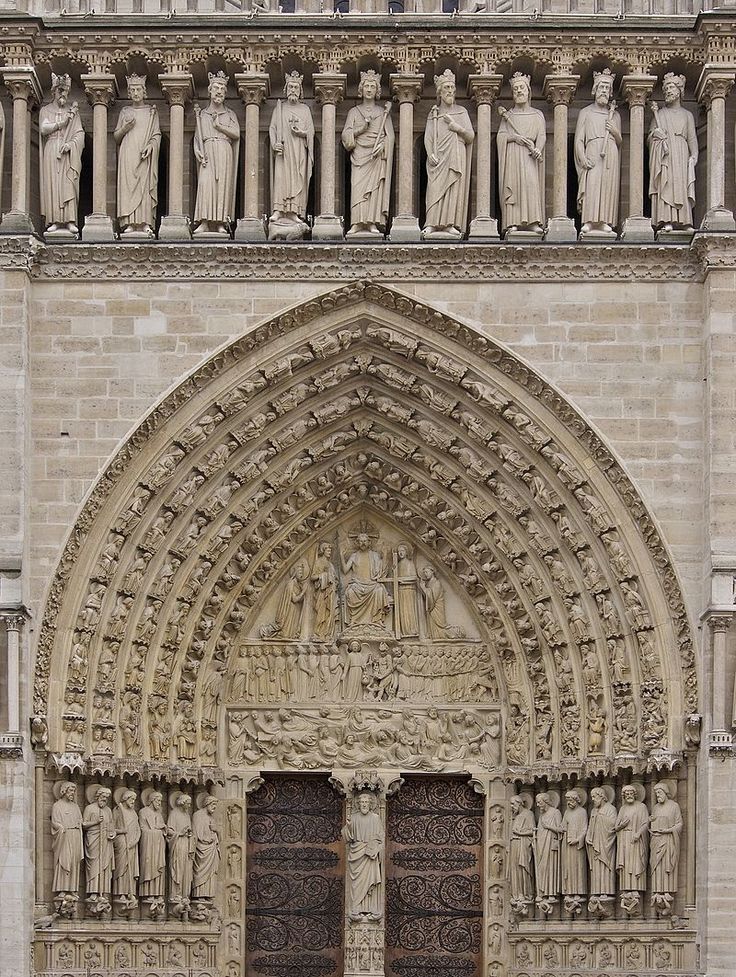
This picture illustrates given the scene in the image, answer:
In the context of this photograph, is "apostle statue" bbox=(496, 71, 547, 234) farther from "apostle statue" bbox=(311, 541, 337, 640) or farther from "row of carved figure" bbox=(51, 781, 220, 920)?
"row of carved figure" bbox=(51, 781, 220, 920)

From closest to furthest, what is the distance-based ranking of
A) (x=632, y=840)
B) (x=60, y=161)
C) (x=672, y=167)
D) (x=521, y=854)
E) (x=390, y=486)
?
1. (x=632, y=840)
2. (x=672, y=167)
3. (x=60, y=161)
4. (x=521, y=854)
5. (x=390, y=486)

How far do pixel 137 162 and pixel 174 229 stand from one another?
575mm

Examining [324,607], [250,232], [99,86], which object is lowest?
[324,607]

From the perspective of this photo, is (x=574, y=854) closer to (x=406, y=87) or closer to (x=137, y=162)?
(x=406, y=87)

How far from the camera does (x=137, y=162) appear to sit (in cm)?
1939

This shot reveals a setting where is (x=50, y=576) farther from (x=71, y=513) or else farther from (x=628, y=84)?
(x=628, y=84)

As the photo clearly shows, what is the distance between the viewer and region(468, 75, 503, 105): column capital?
19.4 m

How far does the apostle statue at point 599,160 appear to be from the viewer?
19.3 meters

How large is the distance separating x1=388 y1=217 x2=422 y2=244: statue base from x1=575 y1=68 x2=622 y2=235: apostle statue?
122 cm

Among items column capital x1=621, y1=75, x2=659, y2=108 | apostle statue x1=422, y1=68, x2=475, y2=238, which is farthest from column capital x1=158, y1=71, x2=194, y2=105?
column capital x1=621, y1=75, x2=659, y2=108

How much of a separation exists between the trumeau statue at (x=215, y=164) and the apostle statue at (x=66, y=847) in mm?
4250

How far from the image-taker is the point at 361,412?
1991 cm

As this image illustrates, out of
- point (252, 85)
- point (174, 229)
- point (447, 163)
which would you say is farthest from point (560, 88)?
point (174, 229)

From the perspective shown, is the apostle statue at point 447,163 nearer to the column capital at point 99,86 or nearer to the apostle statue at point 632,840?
the column capital at point 99,86
